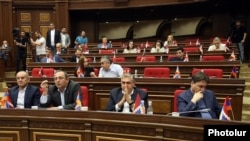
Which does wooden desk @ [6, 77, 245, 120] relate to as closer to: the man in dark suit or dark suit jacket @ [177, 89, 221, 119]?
dark suit jacket @ [177, 89, 221, 119]

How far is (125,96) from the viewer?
10.0 feet

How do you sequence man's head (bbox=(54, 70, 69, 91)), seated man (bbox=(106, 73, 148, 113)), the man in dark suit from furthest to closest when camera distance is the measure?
the man in dark suit → man's head (bbox=(54, 70, 69, 91)) → seated man (bbox=(106, 73, 148, 113))

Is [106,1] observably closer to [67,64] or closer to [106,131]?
[67,64]

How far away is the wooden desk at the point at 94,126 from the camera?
86.8 inches

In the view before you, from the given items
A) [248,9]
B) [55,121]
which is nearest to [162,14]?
[248,9]

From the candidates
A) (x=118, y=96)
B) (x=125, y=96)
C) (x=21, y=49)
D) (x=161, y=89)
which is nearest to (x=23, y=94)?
(x=118, y=96)

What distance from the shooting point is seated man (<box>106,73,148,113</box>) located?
305cm

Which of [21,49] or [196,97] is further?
[21,49]

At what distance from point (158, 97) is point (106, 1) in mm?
7321

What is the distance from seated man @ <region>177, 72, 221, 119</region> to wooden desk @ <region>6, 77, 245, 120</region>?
106 centimetres

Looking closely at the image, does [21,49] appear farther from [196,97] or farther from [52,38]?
[196,97]

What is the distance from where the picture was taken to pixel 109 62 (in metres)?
4.72

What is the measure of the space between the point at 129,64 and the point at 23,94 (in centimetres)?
262

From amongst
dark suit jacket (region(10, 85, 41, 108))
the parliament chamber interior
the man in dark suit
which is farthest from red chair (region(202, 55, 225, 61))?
the man in dark suit
